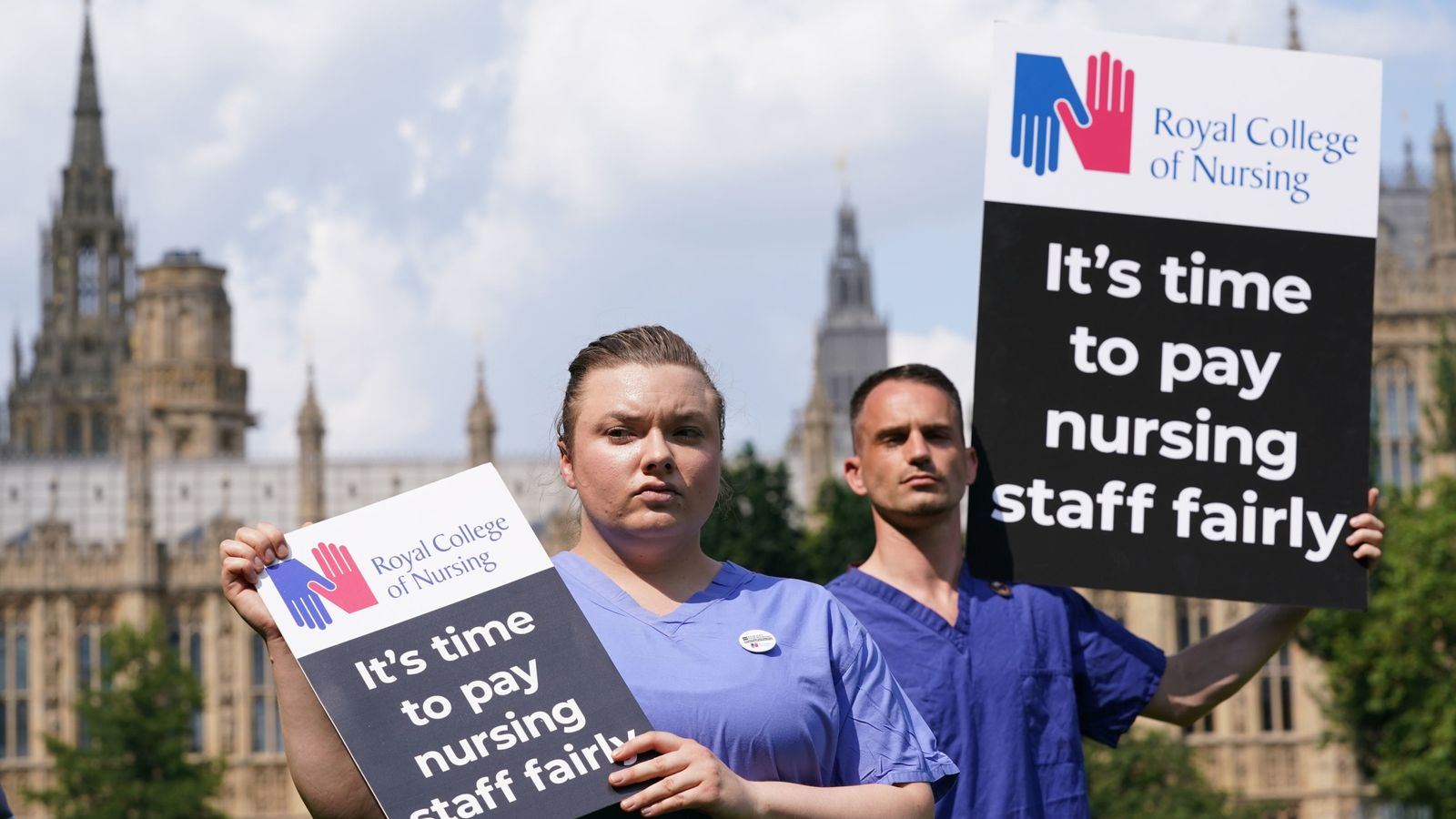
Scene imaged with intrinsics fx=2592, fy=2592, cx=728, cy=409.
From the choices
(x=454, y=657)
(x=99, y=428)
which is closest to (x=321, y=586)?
(x=454, y=657)

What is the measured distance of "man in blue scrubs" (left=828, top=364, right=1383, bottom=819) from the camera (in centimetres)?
646

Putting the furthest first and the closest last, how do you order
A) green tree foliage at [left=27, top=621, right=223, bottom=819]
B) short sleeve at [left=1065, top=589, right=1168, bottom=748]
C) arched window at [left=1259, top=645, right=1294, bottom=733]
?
arched window at [left=1259, top=645, right=1294, bottom=733]
green tree foliage at [left=27, top=621, right=223, bottom=819]
short sleeve at [left=1065, top=589, right=1168, bottom=748]

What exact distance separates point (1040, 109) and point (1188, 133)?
423mm

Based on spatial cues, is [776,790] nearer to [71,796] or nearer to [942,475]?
[942,475]

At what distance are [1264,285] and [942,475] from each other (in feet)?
3.41

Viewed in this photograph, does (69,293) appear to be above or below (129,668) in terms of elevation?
above

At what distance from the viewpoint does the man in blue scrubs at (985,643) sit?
6.46 meters

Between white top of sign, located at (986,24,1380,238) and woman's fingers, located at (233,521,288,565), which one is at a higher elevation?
white top of sign, located at (986,24,1380,238)

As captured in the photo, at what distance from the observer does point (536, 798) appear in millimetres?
4836

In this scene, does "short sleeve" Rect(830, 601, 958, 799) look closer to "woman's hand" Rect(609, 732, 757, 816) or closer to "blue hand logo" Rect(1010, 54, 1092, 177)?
"woman's hand" Rect(609, 732, 757, 816)

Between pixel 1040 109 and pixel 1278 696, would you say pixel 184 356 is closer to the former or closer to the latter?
pixel 1278 696

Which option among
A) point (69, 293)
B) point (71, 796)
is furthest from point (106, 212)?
point (71, 796)

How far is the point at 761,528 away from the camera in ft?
154

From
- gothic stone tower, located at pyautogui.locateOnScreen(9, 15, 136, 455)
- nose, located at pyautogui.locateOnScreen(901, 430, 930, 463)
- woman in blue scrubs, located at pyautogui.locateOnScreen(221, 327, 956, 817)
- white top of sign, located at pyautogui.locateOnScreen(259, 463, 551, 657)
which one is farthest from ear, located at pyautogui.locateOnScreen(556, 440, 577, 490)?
gothic stone tower, located at pyautogui.locateOnScreen(9, 15, 136, 455)
